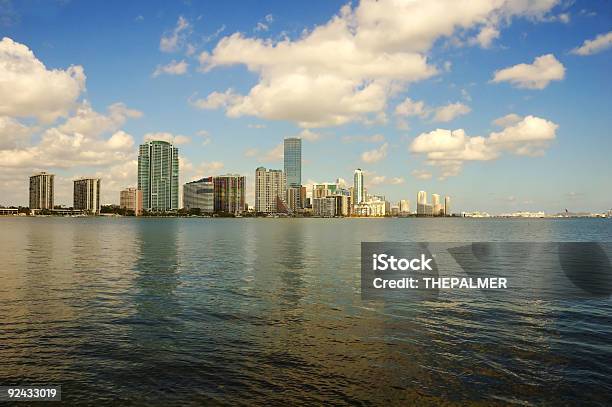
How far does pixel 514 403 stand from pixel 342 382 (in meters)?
8.15

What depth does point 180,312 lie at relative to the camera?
39.6 meters

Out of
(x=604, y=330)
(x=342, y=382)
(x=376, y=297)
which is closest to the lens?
(x=342, y=382)

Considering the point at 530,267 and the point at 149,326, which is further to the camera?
the point at 530,267

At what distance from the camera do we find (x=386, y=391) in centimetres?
2278

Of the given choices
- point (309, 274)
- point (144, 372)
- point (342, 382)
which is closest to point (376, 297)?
point (309, 274)

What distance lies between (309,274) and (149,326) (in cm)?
3183

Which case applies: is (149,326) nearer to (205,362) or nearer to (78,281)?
(205,362)

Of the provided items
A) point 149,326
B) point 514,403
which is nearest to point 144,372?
point 149,326

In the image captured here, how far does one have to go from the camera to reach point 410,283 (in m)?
57.2

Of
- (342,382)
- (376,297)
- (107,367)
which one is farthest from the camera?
(376,297)

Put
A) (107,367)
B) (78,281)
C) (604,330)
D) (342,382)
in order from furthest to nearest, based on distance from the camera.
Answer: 1. (78,281)
2. (604,330)
3. (107,367)
4. (342,382)

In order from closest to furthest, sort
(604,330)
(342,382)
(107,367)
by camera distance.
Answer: (342,382) < (107,367) < (604,330)

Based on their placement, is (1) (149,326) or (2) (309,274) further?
(2) (309,274)

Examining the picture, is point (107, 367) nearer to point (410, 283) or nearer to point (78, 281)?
point (78, 281)
